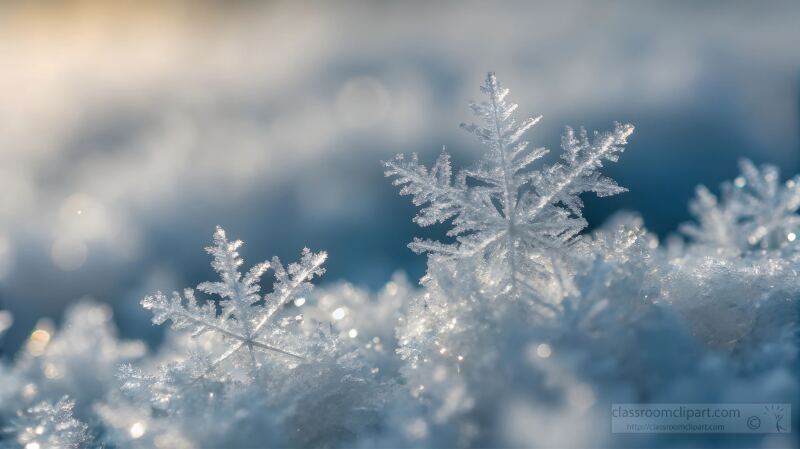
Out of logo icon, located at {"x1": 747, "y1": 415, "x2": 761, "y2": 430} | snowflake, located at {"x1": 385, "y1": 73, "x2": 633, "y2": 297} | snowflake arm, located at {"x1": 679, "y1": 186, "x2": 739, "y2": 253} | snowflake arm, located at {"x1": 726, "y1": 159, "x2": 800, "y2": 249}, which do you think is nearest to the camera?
logo icon, located at {"x1": 747, "y1": 415, "x2": 761, "y2": 430}

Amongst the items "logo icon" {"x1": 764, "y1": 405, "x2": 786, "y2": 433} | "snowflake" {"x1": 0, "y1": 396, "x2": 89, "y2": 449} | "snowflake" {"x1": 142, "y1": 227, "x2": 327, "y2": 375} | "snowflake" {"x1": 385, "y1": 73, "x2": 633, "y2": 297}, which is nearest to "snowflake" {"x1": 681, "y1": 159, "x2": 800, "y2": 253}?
"snowflake" {"x1": 385, "y1": 73, "x2": 633, "y2": 297}

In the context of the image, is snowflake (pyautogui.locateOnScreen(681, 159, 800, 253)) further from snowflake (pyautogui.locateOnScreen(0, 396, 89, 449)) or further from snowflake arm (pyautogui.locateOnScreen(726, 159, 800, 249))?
snowflake (pyautogui.locateOnScreen(0, 396, 89, 449))

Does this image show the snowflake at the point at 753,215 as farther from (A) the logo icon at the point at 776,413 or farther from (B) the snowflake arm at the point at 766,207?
(A) the logo icon at the point at 776,413

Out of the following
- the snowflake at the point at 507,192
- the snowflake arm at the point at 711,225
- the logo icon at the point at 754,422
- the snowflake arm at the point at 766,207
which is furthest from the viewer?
the snowflake arm at the point at 711,225

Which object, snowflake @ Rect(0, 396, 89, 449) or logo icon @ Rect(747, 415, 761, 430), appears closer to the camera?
logo icon @ Rect(747, 415, 761, 430)

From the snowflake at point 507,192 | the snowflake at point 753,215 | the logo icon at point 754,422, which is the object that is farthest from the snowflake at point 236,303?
the snowflake at point 753,215

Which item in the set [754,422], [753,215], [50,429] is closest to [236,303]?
[50,429]
